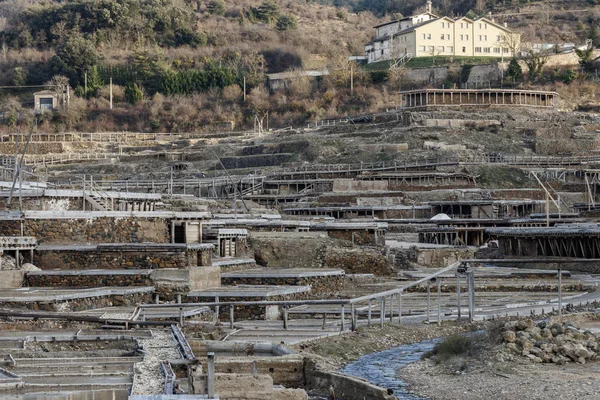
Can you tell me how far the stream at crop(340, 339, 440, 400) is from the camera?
21375 millimetres

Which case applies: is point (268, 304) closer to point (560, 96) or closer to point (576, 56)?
point (560, 96)

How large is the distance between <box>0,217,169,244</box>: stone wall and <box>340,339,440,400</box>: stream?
9.65 meters

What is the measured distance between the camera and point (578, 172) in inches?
2736

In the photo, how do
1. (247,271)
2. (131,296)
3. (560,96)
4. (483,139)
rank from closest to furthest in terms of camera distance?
(131,296) < (247,271) < (483,139) < (560,96)

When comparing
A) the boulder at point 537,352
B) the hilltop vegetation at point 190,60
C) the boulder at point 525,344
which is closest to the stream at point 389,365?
the boulder at point 525,344

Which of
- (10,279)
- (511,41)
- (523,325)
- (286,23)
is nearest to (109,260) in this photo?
(10,279)

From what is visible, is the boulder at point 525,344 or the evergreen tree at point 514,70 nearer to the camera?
the boulder at point 525,344

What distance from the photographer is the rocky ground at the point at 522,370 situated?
2033 centimetres

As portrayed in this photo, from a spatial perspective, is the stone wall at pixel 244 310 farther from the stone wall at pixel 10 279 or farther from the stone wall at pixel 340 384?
the stone wall at pixel 340 384

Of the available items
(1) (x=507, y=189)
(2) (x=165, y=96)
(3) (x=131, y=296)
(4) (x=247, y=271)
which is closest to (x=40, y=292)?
(3) (x=131, y=296)

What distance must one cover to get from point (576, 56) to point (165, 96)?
31.0 m

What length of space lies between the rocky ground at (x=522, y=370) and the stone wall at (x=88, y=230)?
11208 millimetres

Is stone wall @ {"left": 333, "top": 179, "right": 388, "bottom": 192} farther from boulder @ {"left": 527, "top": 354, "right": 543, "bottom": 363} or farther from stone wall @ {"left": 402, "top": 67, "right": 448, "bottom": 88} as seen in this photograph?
boulder @ {"left": 527, "top": 354, "right": 543, "bottom": 363}

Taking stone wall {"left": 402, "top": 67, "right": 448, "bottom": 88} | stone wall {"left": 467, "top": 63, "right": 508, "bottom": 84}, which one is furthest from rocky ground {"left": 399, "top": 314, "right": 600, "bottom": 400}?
stone wall {"left": 402, "top": 67, "right": 448, "bottom": 88}
